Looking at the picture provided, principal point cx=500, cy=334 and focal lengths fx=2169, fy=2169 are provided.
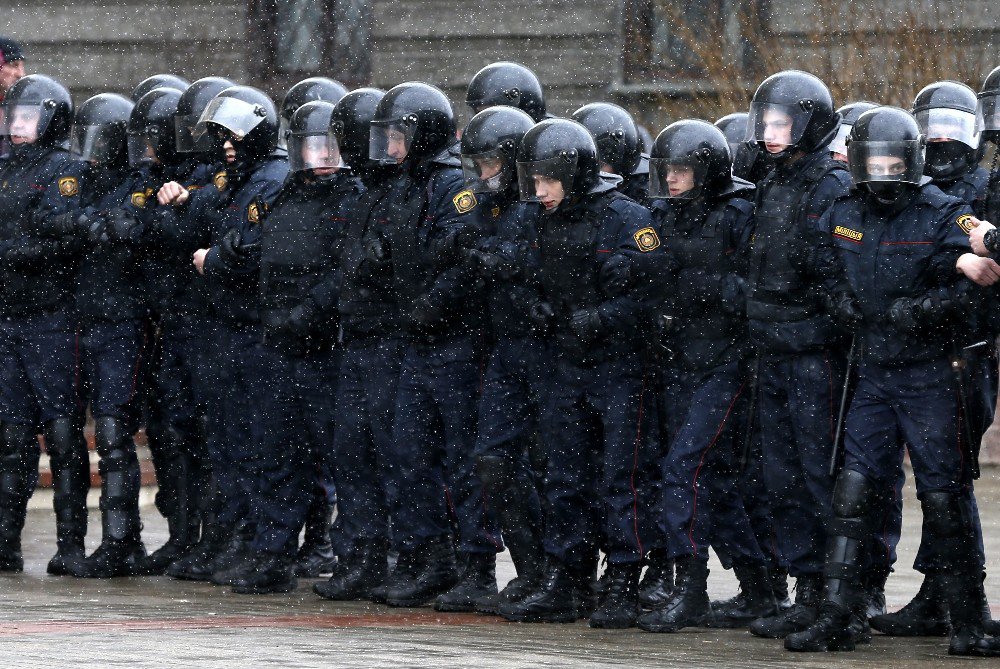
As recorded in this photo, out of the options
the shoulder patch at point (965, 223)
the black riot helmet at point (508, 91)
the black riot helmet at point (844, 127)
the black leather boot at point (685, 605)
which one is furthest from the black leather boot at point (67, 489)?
the shoulder patch at point (965, 223)

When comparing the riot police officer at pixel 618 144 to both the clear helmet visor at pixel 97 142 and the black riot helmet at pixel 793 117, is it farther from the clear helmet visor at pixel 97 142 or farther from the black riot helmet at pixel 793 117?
the clear helmet visor at pixel 97 142

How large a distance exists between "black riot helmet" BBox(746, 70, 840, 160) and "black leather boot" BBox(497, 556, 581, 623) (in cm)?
180

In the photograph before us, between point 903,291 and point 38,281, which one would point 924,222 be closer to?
point 903,291

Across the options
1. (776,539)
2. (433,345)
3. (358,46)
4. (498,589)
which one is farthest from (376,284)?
(358,46)

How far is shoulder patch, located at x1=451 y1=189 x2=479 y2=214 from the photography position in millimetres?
8641

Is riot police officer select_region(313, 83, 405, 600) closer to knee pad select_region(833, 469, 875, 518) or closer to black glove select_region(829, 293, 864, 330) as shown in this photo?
black glove select_region(829, 293, 864, 330)

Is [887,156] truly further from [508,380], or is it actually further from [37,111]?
[37,111]

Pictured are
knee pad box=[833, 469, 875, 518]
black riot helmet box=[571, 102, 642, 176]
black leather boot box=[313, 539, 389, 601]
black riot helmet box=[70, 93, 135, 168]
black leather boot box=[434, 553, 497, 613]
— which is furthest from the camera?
black riot helmet box=[70, 93, 135, 168]

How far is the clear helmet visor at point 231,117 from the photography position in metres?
9.52

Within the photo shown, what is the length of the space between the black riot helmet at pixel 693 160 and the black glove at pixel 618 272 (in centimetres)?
39

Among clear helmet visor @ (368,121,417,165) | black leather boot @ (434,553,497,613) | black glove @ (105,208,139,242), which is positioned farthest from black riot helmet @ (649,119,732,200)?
black glove @ (105,208,139,242)

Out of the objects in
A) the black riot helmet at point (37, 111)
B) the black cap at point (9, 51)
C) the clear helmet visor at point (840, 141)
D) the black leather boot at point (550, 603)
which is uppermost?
the black cap at point (9, 51)

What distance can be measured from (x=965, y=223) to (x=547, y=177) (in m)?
1.72

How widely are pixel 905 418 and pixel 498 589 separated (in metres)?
2.37
